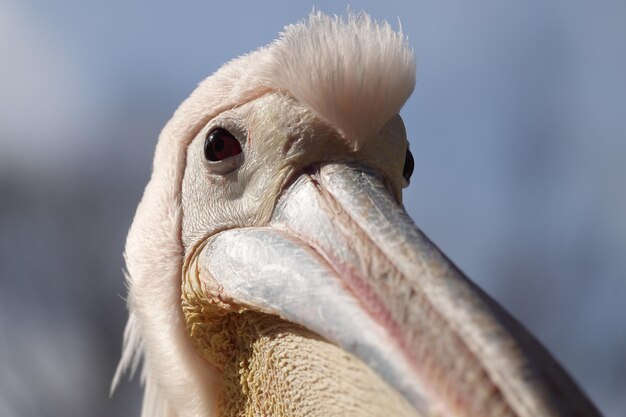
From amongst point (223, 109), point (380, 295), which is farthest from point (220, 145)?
point (380, 295)

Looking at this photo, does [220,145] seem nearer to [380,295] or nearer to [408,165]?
[408,165]

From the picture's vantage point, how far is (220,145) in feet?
9.14

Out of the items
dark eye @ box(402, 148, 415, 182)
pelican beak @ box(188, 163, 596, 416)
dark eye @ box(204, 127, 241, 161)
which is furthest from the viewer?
dark eye @ box(402, 148, 415, 182)

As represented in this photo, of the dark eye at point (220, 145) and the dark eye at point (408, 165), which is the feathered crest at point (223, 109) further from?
the dark eye at point (408, 165)

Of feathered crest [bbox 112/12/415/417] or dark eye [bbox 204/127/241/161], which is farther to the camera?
dark eye [bbox 204/127/241/161]

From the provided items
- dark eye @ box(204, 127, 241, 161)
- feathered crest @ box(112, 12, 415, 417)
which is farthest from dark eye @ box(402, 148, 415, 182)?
dark eye @ box(204, 127, 241, 161)

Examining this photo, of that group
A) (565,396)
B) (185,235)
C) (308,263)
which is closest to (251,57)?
(185,235)

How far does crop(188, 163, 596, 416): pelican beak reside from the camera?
1.71 m

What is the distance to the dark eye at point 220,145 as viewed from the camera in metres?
Answer: 2.76

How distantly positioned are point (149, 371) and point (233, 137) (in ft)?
3.03

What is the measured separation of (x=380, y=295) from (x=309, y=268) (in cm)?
28

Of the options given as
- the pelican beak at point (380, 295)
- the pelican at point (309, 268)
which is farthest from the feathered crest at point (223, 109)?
the pelican beak at point (380, 295)

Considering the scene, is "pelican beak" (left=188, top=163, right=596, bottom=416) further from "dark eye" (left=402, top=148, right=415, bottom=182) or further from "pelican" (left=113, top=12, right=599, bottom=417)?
"dark eye" (left=402, top=148, right=415, bottom=182)

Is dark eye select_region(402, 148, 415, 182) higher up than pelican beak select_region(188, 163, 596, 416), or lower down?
higher up
